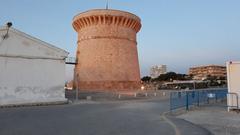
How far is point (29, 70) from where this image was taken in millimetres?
22938

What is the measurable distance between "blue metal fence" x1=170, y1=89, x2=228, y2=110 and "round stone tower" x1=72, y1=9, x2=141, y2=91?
953 inches

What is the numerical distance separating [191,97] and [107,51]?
99.6 ft

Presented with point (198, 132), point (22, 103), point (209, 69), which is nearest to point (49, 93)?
point (22, 103)

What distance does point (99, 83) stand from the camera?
4531cm

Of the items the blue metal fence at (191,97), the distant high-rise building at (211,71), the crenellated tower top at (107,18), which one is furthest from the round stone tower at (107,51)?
the distant high-rise building at (211,71)

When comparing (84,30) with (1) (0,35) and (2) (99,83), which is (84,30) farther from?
(1) (0,35)

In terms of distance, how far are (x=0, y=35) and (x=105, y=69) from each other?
25.7m

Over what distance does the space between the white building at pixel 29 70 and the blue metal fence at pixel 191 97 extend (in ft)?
34.1

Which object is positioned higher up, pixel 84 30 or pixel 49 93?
pixel 84 30

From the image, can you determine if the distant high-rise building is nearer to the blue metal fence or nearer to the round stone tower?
the round stone tower

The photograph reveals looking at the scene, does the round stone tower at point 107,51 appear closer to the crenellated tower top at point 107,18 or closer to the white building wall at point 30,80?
the crenellated tower top at point 107,18

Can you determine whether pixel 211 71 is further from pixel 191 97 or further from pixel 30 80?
pixel 191 97

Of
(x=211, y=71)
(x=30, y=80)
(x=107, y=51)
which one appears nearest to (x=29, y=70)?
(x=30, y=80)

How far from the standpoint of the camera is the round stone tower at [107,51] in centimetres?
4606
